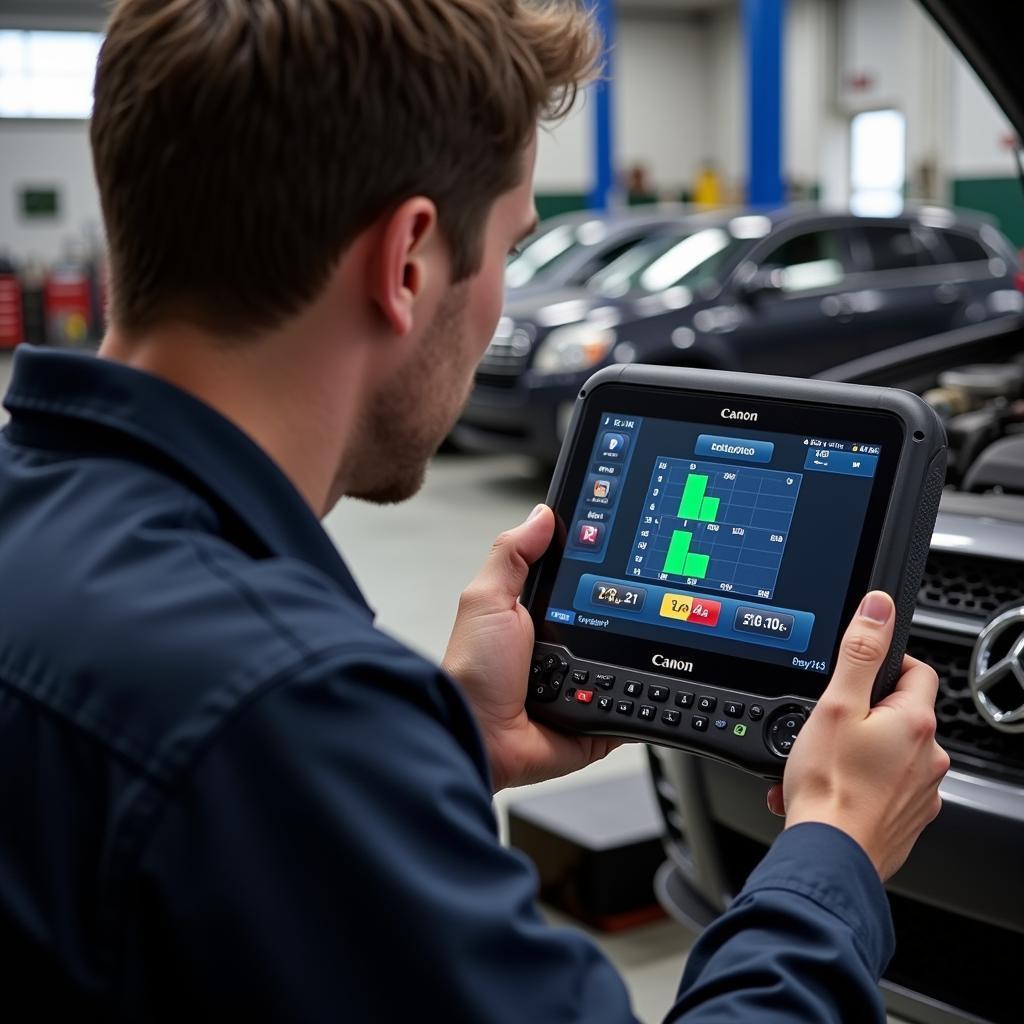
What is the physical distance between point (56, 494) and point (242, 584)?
152 millimetres

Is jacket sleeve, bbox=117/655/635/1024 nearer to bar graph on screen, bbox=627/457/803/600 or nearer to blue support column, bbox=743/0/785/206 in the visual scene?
bar graph on screen, bbox=627/457/803/600

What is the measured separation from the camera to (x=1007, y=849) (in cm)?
163

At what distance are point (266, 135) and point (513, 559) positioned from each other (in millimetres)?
622

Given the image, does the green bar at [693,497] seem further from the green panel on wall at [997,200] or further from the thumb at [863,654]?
the green panel on wall at [997,200]

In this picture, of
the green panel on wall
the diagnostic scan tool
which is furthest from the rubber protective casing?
the green panel on wall

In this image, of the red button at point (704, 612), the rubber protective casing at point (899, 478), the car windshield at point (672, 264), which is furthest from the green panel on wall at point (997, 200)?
the red button at point (704, 612)

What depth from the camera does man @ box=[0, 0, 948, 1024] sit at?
74 cm

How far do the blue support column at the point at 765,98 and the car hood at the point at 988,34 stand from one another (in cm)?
907

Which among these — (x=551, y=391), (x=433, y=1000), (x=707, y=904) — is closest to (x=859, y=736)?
(x=433, y=1000)

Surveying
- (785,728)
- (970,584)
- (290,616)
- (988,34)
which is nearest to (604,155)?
(988,34)

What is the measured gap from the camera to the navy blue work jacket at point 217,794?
0.73 metres

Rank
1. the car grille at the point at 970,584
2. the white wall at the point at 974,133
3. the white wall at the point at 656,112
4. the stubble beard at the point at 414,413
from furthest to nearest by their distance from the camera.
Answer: the white wall at the point at 656,112 → the white wall at the point at 974,133 → the car grille at the point at 970,584 → the stubble beard at the point at 414,413

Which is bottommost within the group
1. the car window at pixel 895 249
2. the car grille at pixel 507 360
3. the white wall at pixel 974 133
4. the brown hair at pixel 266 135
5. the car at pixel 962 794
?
the white wall at pixel 974 133

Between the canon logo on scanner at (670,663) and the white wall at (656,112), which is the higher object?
the canon logo on scanner at (670,663)
